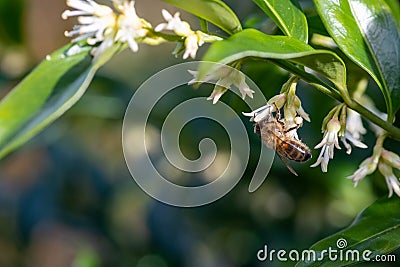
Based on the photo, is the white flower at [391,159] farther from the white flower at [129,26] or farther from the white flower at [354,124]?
the white flower at [129,26]

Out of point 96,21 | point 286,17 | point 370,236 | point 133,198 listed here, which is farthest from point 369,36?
point 133,198

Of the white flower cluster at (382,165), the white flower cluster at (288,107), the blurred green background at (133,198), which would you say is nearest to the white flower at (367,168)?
the white flower cluster at (382,165)

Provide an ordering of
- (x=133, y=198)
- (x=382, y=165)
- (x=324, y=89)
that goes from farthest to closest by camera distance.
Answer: (x=133, y=198), (x=382, y=165), (x=324, y=89)

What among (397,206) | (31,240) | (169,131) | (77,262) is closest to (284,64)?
(397,206)

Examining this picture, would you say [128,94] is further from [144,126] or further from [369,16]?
[369,16]

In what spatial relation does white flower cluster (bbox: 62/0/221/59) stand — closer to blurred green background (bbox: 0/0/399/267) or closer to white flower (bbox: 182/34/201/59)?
white flower (bbox: 182/34/201/59)

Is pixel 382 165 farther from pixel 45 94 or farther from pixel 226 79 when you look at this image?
pixel 45 94
